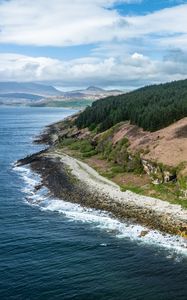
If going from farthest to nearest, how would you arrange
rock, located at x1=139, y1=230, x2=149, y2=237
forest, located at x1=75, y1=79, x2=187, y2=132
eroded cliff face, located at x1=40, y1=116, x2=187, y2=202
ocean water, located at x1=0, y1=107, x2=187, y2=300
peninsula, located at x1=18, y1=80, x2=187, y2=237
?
forest, located at x1=75, y1=79, x2=187, y2=132
eroded cliff face, located at x1=40, y1=116, x2=187, y2=202
peninsula, located at x1=18, y1=80, x2=187, y2=237
rock, located at x1=139, y1=230, x2=149, y2=237
ocean water, located at x1=0, y1=107, x2=187, y2=300

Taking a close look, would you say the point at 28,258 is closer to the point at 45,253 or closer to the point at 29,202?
the point at 45,253

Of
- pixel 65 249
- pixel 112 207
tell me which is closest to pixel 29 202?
pixel 112 207

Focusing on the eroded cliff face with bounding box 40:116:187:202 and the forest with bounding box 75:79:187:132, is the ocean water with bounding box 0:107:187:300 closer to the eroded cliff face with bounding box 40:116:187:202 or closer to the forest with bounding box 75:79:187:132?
the eroded cliff face with bounding box 40:116:187:202

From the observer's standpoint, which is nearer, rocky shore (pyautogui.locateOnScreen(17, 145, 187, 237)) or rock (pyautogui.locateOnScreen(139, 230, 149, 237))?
rock (pyautogui.locateOnScreen(139, 230, 149, 237))

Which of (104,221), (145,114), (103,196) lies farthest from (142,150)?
(104,221)

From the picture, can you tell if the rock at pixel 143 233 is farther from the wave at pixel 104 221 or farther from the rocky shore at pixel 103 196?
the rocky shore at pixel 103 196

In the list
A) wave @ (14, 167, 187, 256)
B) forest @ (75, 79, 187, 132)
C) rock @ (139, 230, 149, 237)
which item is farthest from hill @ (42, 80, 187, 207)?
rock @ (139, 230, 149, 237)

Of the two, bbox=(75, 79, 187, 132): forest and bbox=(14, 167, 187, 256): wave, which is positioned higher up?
bbox=(75, 79, 187, 132): forest
